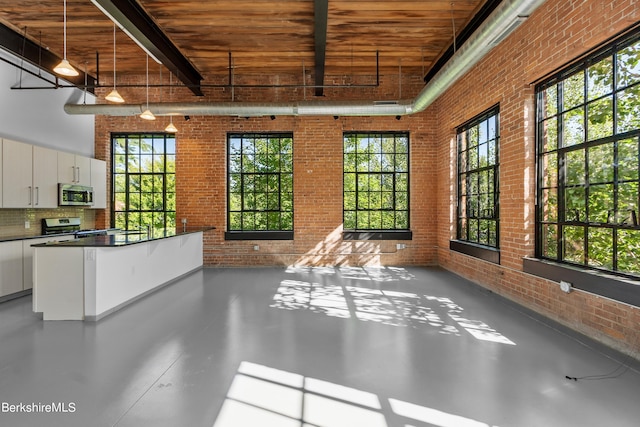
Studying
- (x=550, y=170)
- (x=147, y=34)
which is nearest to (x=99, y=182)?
(x=147, y=34)

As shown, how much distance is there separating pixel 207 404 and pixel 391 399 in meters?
1.27

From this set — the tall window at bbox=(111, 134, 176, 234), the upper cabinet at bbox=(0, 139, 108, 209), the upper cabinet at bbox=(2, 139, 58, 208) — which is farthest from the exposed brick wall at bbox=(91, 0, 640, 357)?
the upper cabinet at bbox=(2, 139, 58, 208)

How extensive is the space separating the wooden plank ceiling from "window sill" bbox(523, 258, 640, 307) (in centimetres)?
369

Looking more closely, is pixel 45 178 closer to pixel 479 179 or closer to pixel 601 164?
pixel 479 179

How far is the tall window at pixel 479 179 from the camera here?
16.9ft

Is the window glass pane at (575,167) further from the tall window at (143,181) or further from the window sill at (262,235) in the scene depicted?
the tall window at (143,181)

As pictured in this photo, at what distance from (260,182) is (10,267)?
437 cm

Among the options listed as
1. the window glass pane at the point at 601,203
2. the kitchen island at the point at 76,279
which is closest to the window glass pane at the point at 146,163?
the kitchen island at the point at 76,279

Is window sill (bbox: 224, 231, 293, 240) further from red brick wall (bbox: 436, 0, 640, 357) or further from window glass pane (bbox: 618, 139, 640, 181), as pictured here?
window glass pane (bbox: 618, 139, 640, 181)

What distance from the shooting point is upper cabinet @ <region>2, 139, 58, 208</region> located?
4.81 meters

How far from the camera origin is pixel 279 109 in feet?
19.7

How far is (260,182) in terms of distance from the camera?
727 centimetres

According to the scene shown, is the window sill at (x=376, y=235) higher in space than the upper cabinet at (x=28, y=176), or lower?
lower

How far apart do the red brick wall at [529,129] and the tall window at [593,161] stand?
163 mm
